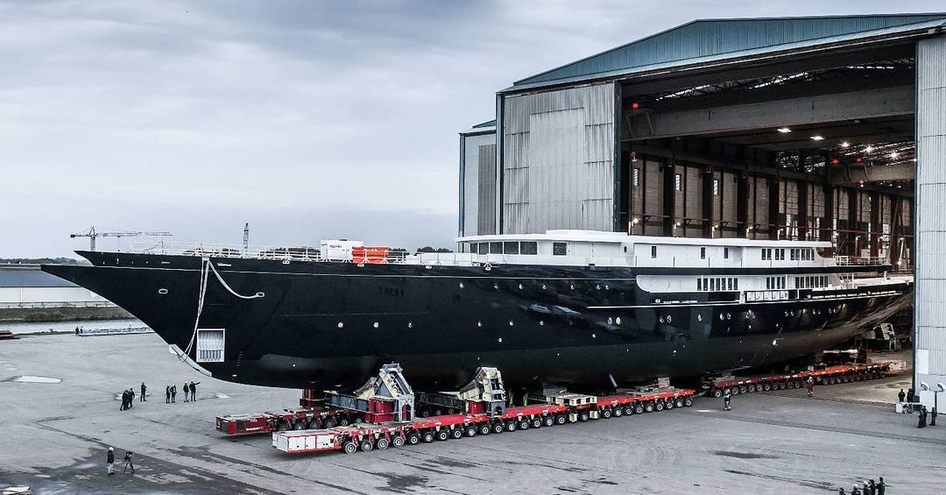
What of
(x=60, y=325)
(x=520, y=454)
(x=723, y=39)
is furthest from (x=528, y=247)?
(x=60, y=325)

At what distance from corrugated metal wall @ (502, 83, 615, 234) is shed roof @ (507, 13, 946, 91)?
1115 millimetres

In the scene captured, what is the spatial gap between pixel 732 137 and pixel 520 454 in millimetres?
36474

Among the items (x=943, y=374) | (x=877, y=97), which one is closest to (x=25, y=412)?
(x=943, y=374)

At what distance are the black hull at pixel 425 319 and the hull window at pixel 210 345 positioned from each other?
0.19 meters

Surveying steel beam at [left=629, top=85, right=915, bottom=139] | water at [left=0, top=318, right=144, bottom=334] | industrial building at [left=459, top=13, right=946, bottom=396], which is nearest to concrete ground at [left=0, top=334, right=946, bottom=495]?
industrial building at [left=459, top=13, right=946, bottom=396]

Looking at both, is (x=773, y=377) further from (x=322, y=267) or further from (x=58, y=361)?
A: (x=58, y=361)

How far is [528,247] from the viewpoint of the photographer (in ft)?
112

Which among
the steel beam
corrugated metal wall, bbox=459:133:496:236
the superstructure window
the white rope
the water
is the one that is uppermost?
the steel beam

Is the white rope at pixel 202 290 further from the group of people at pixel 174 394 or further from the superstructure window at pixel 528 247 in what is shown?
the group of people at pixel 174 394

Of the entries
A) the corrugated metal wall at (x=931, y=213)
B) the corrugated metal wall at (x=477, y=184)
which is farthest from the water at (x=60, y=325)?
the corrugated metal wall at (x=931, y=213)

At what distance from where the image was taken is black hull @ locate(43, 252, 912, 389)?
2559cm

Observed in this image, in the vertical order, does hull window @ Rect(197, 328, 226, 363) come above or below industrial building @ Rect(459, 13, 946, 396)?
below

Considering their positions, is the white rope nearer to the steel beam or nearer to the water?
the steel beam

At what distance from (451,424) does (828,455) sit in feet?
37.1
